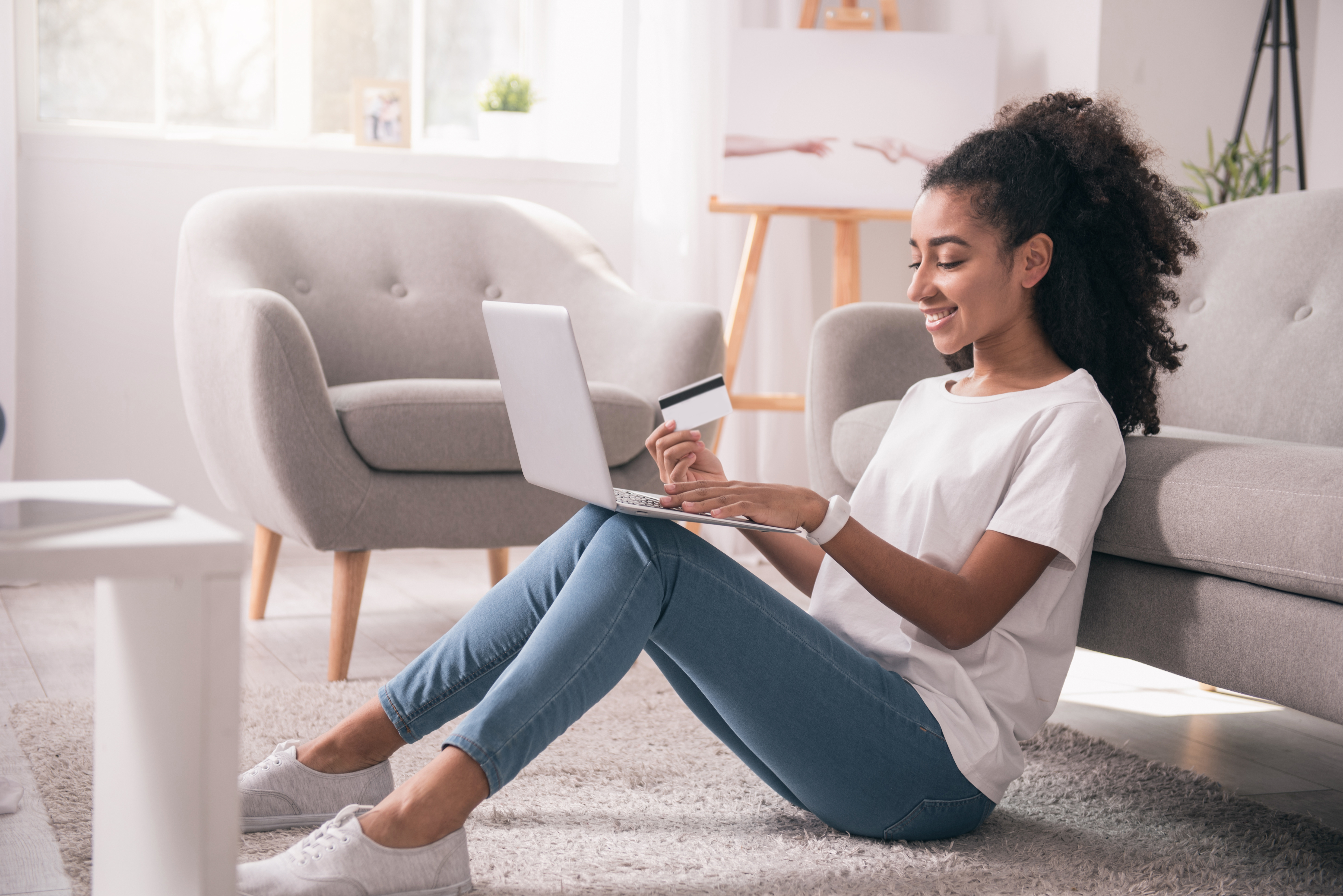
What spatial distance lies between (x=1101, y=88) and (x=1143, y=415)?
2.02 metres

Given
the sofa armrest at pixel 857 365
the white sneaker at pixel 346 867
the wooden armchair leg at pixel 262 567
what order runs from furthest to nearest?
the wooden armchair leg at pixel 262 567 < the sofa armrest at pixel 857 365 < the white sneaker at pixel 346 867

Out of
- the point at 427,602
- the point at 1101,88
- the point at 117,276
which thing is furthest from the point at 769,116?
the point at 117,276

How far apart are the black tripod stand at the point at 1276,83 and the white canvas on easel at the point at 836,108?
23.0 inches

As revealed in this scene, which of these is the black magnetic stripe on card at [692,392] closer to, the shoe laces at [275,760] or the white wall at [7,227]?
the shoe laces at [275,760]

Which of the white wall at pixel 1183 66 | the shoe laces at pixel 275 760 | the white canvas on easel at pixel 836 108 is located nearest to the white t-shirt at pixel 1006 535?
the shoe laces at pixel 275 760

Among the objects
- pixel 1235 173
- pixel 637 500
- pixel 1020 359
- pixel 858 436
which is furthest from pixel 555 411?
pixel 1235 173

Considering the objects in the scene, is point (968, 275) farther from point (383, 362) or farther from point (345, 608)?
point (383, 362)

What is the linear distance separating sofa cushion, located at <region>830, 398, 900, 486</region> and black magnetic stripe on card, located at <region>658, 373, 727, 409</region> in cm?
55

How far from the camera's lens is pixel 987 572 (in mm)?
1117

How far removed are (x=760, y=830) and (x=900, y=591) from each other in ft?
1.25

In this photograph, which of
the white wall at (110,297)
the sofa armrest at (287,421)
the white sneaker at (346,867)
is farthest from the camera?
the white wall at (110,297)

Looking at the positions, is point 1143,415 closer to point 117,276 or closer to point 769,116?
point 769,116

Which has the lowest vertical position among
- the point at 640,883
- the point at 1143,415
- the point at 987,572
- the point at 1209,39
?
the point at 640,883

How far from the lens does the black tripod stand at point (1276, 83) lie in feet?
9.21
